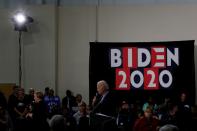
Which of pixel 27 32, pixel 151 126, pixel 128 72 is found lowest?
pixel 151 126

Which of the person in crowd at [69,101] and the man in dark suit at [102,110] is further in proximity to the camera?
the person in crowd at [69,101]

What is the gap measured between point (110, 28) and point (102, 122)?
7.28 meters

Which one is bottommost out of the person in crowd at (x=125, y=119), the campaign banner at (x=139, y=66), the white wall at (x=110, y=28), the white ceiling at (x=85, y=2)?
the person in crowd at (x=125, y=119)

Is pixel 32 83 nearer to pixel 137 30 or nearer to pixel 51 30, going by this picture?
pixel 51 30

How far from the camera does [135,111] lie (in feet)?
37.8

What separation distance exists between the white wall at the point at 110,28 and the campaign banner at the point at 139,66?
Answer: 740 mm

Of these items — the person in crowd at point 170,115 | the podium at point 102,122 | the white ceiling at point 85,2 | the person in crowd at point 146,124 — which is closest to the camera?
the podium at point 102,122

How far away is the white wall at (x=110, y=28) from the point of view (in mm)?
13586

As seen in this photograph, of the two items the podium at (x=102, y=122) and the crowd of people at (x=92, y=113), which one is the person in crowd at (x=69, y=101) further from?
the podium at (x=102, y=122)

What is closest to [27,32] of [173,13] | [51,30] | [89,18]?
[51,30]

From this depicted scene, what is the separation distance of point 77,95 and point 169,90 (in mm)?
2325

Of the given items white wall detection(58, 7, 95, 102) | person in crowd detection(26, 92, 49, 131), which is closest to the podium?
person in crowd detection(26, 92, 49, 131)

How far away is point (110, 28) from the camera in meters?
13.9

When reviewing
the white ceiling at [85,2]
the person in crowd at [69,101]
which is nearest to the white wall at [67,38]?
the white ceiling at [85,2]
